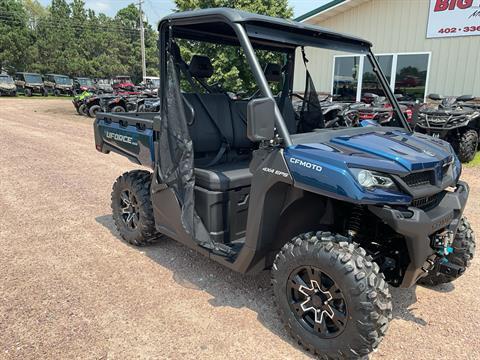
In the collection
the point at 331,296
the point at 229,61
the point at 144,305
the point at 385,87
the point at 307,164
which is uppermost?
the point at 229,61

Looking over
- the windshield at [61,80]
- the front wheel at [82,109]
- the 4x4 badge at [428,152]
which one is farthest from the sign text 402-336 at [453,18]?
the windshield at [61,80]

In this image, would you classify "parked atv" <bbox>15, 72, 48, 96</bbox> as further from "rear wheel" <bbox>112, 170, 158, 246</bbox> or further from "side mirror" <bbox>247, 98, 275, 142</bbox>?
"side mirror" <bbox>247, 98, 275, 142</bbox>

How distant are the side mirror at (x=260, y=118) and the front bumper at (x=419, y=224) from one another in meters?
0.75

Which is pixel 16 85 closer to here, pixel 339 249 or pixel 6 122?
pixel 6 122

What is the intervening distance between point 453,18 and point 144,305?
37.4 ft

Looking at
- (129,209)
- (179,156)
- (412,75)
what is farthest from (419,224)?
(412,75)

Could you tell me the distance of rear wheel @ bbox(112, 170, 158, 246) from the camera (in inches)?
158

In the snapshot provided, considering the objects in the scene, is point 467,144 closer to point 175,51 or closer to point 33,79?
point 175,51

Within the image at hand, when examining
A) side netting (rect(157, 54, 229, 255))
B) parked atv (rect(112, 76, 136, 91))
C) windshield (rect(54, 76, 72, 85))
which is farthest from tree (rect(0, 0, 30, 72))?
side netting (rect(157, 54, 229, 255))

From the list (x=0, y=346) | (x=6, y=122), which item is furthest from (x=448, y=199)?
(x=6, y=122)

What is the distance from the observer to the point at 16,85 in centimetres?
3197

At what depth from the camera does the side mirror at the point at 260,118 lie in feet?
7.75

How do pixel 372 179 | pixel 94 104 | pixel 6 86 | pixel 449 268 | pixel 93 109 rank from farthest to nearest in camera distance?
pixel 6 86, pixel 94 104, pixel 93 109, pixel 449 268, pixel 372 179

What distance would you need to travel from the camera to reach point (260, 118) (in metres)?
2.38
